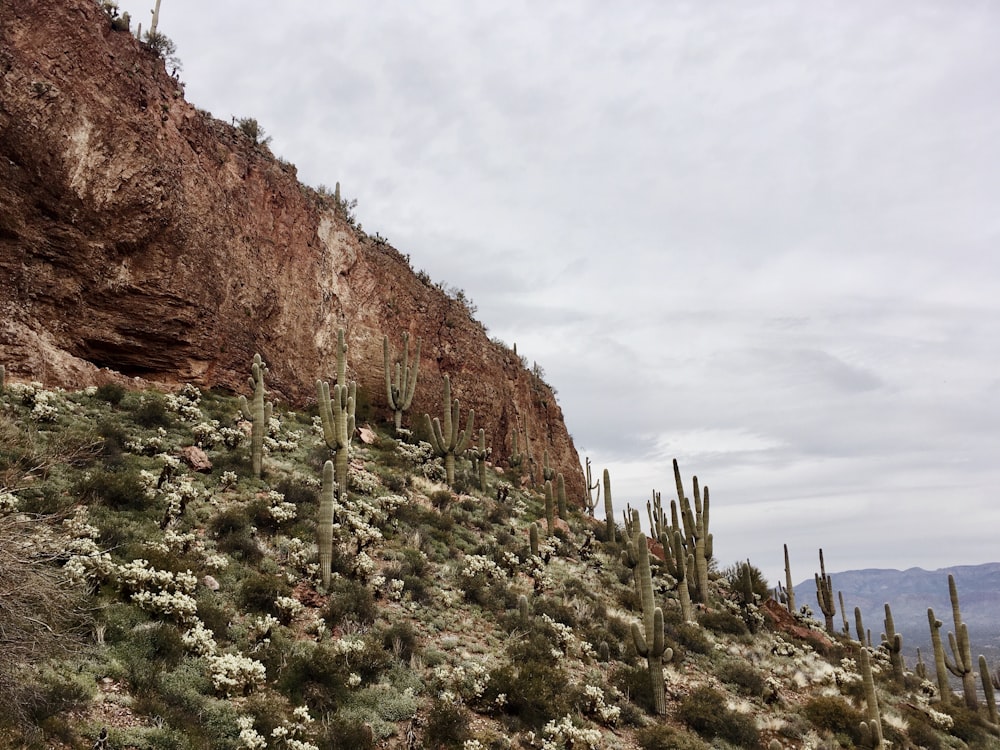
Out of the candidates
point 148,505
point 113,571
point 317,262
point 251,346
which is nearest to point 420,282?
point 317,262

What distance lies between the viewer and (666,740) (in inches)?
433

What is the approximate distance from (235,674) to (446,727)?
3.21 metres

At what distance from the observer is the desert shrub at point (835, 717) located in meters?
13.8

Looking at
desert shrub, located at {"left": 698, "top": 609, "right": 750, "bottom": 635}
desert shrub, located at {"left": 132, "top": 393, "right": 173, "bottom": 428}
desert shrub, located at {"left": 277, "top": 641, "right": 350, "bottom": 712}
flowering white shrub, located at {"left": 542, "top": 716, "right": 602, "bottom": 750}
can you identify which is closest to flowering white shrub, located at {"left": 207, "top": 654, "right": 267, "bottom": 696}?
desert shrub, located at {"left": 277, "top": 641, "right": 350, "bottom": 712}

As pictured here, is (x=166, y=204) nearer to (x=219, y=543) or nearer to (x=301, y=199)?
(x=301, y=199)

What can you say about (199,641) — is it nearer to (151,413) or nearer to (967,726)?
(151,413)

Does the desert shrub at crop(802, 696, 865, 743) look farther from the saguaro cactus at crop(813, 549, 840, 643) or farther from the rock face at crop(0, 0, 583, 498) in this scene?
the rock face at crop(0, 0, 583, 498)

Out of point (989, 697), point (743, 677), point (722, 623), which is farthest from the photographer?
point (989, 697)

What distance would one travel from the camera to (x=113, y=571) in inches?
372

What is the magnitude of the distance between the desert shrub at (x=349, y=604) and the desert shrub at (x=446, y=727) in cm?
249

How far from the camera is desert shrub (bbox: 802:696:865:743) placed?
45.3ft

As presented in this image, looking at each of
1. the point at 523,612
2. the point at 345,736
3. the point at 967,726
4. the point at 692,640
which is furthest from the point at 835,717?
the point at 345,736

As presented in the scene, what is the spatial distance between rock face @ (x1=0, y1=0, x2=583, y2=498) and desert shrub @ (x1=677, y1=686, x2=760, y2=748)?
1815cm

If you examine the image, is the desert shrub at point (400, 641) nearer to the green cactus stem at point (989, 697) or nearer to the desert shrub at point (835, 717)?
the desert shrub at point (835, 717)
